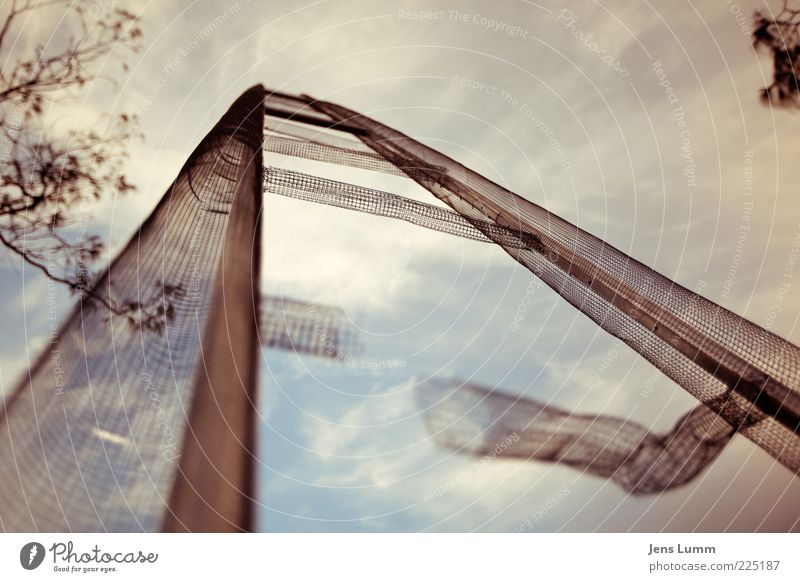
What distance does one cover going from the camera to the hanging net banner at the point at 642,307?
2.61m

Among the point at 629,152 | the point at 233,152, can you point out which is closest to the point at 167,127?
the point at 233,152

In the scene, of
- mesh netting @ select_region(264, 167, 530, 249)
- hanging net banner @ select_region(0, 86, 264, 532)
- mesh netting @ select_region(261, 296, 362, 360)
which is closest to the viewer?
hanging net banner @ select_region(0, 86, 264, 532)

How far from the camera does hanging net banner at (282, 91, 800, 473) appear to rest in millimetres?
2607

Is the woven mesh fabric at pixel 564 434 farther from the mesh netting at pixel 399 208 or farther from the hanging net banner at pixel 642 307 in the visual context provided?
the mesh netting at pixel 399 208

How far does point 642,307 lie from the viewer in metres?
2.61

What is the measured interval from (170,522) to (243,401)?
497 mm

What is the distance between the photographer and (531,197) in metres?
2.78

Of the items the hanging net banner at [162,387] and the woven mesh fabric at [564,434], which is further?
the woven mesh fabric at [564,434]

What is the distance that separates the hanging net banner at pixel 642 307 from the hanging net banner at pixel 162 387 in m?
0.66

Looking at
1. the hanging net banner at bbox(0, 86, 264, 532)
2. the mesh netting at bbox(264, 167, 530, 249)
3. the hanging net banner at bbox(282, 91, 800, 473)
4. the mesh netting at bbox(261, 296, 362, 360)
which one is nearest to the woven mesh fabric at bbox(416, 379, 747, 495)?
the hanging net banner at bbox(282, 91, 800, 473)

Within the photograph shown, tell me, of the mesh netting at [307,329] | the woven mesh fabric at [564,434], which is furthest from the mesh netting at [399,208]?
the woven mesh fabric at [564,434]

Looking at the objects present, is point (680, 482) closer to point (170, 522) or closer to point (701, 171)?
point (701, 171)

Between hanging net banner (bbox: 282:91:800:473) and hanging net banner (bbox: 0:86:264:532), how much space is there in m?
0.66

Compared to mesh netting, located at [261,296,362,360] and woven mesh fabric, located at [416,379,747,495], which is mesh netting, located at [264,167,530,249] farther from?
woven mesh fabric, located at [416,379,747,495]
